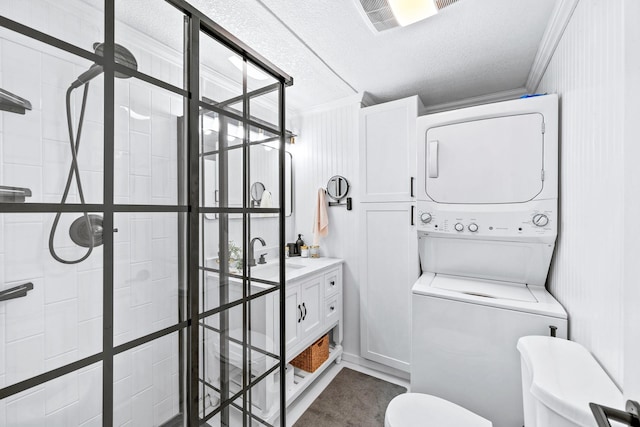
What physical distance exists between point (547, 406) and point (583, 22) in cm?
153

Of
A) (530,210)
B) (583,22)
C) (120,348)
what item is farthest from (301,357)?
(583,22)

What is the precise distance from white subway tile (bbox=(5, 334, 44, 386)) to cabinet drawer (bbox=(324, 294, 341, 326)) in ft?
5.98

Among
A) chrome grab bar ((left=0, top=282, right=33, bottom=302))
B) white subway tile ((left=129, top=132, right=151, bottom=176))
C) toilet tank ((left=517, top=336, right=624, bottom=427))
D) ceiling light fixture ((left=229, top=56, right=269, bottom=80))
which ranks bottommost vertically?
toilet tank ((left=517, top=336, right=624, bottom=427))

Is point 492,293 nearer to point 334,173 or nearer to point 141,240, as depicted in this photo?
point 334,173

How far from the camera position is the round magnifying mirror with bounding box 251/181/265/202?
1.24m

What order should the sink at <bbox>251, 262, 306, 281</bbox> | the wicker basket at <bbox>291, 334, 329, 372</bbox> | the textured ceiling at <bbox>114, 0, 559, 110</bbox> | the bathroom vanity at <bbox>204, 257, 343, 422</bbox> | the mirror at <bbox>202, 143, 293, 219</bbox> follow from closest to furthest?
the mirror at <bbox>202, 143, 293, 219</bbox> → the bathroom vanity at <bbox>204, 257, 343, 422</bbox> → the sink at <bbox>251, 262, 306, 281</bbox> → the textured ceiling at <bbox>114, 0, 559, 110</bbox> → the wicker basket at <bbox>291, 334, 329, 372</bbox>

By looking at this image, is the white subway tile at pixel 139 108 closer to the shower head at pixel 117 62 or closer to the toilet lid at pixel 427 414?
the shower head at pixel 117 62

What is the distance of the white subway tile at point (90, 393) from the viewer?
0.66 metres

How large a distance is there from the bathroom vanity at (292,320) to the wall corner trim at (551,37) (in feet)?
6.29

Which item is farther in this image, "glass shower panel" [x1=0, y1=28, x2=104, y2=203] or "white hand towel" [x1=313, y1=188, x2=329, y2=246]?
"white hand towel" [x1=313, y1=188, x2=329, y2=246]

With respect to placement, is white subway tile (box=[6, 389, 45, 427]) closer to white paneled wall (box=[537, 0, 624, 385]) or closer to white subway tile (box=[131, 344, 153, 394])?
white subway tile (box=[131, 344, 153, 394])

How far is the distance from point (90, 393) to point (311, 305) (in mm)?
1498

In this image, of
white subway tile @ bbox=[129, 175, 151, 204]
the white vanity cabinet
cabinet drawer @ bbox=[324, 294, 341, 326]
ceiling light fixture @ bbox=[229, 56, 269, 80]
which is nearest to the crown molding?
the white vanity cabinet

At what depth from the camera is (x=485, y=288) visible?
1.66m
